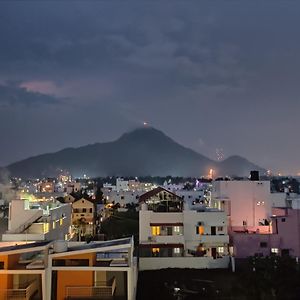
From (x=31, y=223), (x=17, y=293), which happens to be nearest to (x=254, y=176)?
(x=31, y=223)

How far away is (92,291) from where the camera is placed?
9906mm

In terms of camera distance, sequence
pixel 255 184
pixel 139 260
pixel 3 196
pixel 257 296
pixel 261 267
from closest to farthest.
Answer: pixel 257 296 → pixel 261 267 → pixel 139 260 → pixel 255 184 → pixel 3 196

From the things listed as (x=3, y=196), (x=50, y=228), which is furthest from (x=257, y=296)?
(x=3, y=196)

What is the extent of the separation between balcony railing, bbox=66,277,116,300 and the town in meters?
0.02

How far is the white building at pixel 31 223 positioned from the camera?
597 inches

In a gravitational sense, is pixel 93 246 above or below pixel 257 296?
above

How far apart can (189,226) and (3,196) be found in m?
18.6

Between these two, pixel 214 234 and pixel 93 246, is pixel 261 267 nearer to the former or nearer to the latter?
pixel 214 234

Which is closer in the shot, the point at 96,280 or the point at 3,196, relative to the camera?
the point at 96,280

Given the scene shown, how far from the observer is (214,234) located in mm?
18562

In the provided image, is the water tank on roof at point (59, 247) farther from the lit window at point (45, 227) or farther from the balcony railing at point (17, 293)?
the lit window at point (45, 227)

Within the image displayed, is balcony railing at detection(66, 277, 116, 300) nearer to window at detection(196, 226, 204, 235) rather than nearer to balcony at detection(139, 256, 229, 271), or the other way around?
→ balcony at detection(139, 256, 229, 271)

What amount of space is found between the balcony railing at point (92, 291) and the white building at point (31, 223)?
213 inches

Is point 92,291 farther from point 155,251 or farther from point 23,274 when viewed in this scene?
point 155,251
